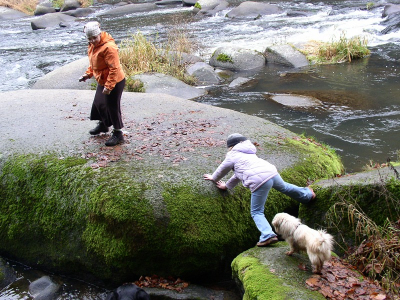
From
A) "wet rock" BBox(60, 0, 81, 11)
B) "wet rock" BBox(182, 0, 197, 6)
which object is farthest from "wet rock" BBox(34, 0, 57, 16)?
"wet rock" BBox(182, 0, 197, 6)

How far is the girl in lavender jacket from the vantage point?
504cm

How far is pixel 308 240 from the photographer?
167 inches

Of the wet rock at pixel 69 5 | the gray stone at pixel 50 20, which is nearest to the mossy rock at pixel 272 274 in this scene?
the gray stone at pixel 50 20

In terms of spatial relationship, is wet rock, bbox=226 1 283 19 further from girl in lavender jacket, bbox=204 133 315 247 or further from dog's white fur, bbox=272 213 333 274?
dog's white fur, bbox=272 213 333 274

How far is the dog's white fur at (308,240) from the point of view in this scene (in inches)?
163

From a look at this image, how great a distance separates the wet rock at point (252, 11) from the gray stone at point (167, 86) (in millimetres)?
14025

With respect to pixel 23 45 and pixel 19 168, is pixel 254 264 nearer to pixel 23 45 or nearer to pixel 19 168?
pixel 19 168

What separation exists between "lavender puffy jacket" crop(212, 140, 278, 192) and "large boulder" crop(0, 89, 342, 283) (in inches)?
11.2

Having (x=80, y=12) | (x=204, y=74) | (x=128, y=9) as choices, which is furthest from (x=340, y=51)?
(x=80, y=12)

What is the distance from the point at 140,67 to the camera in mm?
14539

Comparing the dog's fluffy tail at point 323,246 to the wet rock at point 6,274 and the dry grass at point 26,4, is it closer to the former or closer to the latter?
the wet rock at point 6,274

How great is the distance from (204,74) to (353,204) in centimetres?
1081

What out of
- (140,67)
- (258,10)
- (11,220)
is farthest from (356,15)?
(11,220)

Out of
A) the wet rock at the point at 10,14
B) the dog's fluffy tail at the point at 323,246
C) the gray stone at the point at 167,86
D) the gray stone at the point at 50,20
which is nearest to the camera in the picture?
the dog's fluffy tail at the point at 323,246
